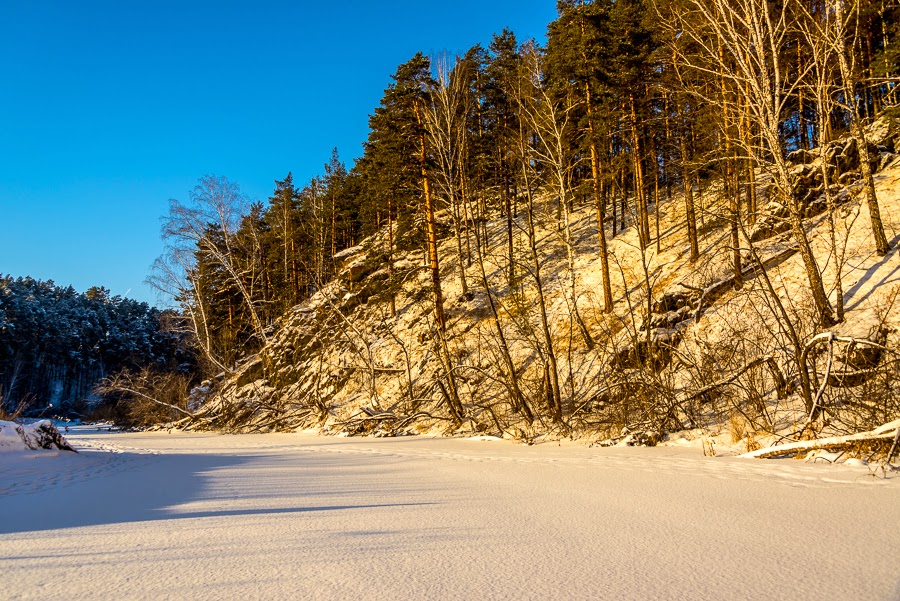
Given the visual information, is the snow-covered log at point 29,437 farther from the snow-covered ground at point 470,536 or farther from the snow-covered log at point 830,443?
the snow-covered log at point 830,443

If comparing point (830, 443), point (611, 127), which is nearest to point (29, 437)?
point (830, 443)

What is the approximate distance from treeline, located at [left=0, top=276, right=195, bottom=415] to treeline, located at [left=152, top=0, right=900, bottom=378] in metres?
29.7

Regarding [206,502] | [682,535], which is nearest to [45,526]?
[206,502]

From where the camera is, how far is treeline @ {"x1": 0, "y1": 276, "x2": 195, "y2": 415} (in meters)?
56.3

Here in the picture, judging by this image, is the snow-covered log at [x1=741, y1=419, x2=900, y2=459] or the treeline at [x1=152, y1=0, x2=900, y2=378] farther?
the treeline at [x1=152, y1=0, x2=900, y2=378]

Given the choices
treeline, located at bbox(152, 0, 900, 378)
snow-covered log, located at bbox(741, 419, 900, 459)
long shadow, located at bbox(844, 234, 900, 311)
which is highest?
treeline, located at bbox(152, 0, 900, 378)

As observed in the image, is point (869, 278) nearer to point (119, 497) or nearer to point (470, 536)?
point (470, 536)

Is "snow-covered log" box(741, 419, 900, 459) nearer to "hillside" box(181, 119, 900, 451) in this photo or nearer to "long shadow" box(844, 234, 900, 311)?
"hillside" box(181, 119, 900, 451)

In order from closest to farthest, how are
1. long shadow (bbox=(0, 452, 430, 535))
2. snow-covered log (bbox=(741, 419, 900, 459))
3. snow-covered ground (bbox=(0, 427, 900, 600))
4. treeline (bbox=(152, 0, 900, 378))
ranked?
snow-covered ground (bbox=(0, 427, 900, 600))
long shadow (bbox=(0, 452, 430, 535))
snow-covered log (bbox=(741, 419, 900, 459))
treeline (bbox=(152, 0, 900, 378))

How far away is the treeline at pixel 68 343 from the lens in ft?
185

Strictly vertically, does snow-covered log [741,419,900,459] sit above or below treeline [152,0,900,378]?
below

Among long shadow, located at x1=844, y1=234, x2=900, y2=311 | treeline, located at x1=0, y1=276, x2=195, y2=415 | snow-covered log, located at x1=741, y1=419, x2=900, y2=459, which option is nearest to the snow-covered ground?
snow-covered log, located at x1=741, y1=419, x2=900, y2=459

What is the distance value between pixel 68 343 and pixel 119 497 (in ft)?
233

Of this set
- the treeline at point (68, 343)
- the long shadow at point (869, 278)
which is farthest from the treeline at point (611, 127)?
the treeline at point (68, 343)
